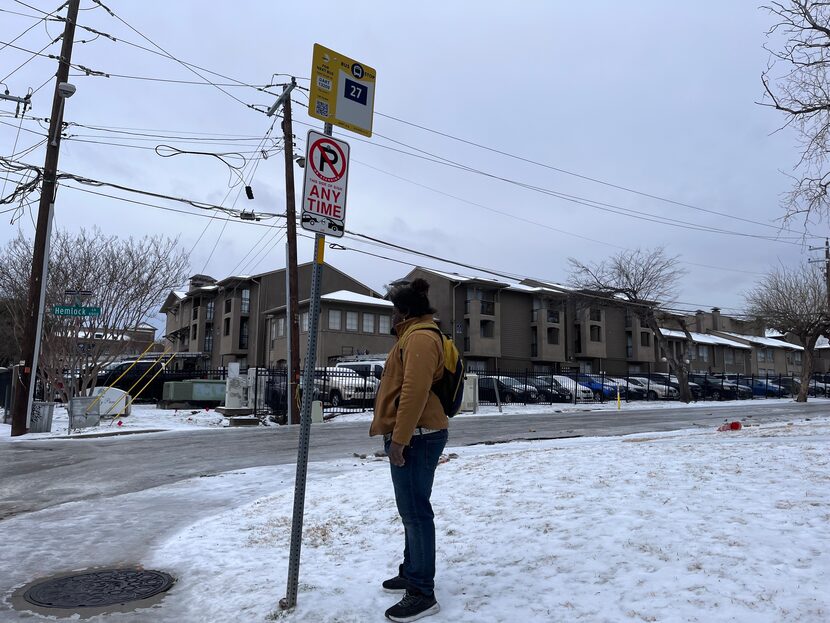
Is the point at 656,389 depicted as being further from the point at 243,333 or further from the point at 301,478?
the point at 301,478

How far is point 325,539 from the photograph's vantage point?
16.5ft

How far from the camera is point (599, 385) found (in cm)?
3675

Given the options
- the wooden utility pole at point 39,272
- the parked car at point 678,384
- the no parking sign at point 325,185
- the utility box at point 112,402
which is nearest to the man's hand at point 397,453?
the no parking sign at point 325,185

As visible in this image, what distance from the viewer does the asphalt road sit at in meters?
8.30

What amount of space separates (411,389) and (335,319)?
39.0 m

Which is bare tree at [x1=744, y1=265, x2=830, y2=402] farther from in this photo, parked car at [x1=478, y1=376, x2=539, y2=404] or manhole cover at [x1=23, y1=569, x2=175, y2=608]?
manhole cover at [x1=23, y1=569, x2=175, y2=608]

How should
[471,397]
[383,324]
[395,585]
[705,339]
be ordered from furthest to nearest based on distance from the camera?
[705,339] → [383,324] → [471,397] → [395,585]

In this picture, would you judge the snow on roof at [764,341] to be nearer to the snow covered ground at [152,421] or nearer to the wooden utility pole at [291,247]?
the snow covered ground at [152,421]

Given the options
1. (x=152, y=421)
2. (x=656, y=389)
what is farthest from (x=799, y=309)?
(x=152, y=421)

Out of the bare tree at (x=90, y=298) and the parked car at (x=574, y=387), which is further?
the parked car at (x=574, y=387)

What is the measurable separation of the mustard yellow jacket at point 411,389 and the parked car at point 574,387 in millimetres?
31247

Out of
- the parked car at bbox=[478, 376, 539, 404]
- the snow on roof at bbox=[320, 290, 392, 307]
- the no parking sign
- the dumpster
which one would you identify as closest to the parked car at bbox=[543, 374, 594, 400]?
the parked car at bbox=[478, 376, 539, 404]

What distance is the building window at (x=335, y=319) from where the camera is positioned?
41.8 m

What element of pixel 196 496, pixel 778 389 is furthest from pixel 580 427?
pixel 778 389
